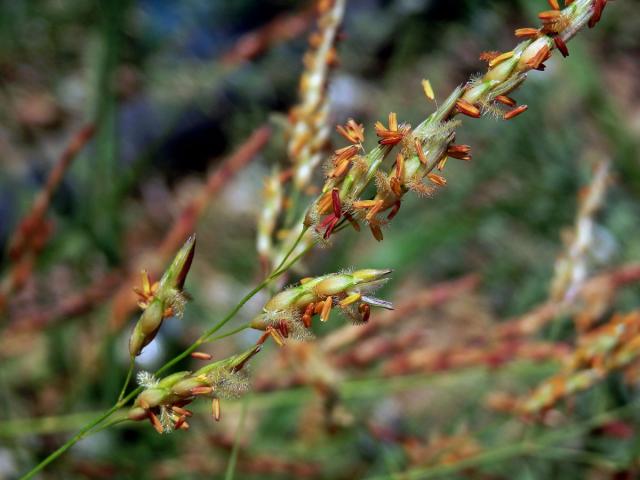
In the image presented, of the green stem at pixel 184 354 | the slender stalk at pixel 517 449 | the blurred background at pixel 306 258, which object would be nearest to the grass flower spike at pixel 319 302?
the green stem at pixel 184 354

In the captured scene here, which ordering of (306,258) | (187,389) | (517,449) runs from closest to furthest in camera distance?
(187,389), (306,258), (517,449)

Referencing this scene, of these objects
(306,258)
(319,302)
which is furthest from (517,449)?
(319,302)

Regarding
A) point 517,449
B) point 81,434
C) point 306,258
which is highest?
point 306,258

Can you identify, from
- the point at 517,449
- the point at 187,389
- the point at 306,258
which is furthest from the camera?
the point at 517,449

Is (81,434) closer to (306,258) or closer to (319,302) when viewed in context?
(319,302)

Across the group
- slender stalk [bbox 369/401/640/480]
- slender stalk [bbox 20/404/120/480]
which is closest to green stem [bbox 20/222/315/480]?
slender stalk [bbox 20/404/120/480]

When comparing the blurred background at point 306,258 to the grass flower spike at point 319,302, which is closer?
the grass flower spike at point 319,302

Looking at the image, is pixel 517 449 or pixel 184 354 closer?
pixel 184 354

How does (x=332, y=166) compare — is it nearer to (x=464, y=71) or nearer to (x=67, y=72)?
(x=67, y=72)

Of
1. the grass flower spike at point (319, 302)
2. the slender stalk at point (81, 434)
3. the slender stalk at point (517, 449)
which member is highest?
the grass flower spike at point (319, 302)

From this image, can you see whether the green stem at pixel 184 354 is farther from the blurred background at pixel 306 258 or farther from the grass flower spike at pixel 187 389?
the blurred background at pixel 306 258
